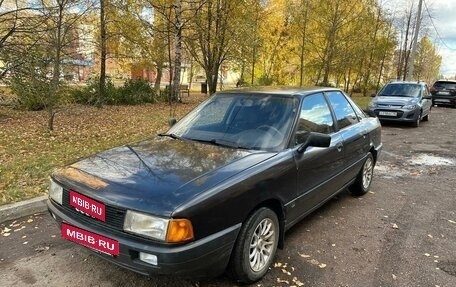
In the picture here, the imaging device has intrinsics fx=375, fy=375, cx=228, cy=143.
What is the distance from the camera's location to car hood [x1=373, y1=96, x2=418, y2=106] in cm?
Answer: 1263

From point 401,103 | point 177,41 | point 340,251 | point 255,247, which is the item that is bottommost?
point 340,251

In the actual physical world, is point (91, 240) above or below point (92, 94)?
below

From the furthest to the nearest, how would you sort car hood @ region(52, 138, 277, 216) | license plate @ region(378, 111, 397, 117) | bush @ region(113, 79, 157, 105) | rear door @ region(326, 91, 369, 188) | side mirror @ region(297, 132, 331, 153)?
bush @ region(113, 79, 157, 105)
license plate @ region(378, 111, 397, 117)
rear door @ region(326, 91, 369, 188)
side mirror @ region(297, 132, 331, 153)
car hood @ region(52, 138, 277, 216)

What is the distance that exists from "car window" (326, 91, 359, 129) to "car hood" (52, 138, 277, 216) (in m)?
1.68

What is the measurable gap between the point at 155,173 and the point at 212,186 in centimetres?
49

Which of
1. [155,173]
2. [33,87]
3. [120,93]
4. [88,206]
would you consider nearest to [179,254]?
[155,173]

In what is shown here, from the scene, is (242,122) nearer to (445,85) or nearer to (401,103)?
(401,103)

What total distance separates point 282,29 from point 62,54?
60.3ft

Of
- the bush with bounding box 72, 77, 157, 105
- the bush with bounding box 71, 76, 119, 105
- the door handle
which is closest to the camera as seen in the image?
the door handle

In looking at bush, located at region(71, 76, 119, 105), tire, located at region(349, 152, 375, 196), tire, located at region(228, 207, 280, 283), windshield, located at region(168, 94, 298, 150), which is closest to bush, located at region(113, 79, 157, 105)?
bush, located at region(71, 76, 119, 105)

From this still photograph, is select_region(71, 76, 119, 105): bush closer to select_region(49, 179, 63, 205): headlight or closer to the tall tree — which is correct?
the tall tree

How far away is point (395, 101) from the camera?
41.7ft

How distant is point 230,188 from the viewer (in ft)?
8.93

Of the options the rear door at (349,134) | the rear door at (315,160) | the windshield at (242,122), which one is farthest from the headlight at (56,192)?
the rear door at (349,134)
